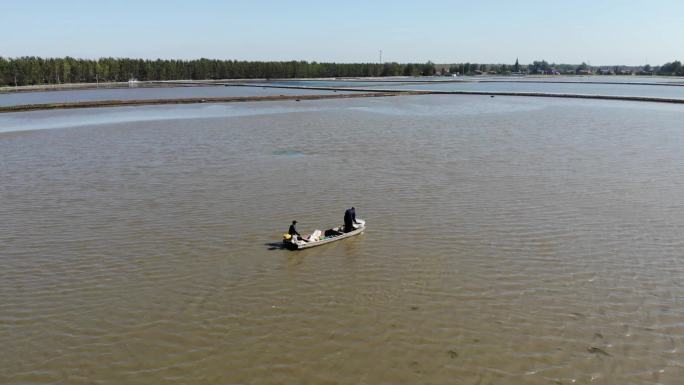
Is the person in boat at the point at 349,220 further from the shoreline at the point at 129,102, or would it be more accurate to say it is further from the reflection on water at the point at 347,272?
the shoreline at the point at 129,102

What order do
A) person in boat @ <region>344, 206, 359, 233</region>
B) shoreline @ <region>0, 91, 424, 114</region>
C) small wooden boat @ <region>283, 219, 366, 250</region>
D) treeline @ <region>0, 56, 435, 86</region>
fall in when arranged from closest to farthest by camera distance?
small wooden boat @ <region>283, 219, 366, 250</region> < person in boat @ <region>344, 206, 359, 233</region> < shoreline @ <region>0, 91, 424, 114</region> < treeline @ <region>0, 56, 435, 86</region>

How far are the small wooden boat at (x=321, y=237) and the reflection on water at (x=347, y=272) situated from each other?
0.33m

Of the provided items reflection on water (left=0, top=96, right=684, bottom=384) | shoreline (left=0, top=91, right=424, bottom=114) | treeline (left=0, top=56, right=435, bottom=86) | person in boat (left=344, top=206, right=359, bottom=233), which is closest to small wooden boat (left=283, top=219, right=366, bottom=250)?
person in boat (left=344, top=206, right=359, bottom=233)

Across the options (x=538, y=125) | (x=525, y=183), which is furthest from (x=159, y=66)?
(x=525, y=183)

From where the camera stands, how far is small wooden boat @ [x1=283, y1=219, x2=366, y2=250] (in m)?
15.5

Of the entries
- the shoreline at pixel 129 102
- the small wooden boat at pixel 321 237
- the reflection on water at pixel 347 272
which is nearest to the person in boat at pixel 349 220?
the small wooden boat at pixel 321 237

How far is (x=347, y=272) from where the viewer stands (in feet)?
46.4

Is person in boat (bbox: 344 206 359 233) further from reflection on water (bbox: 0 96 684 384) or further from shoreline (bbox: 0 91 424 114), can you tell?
shoreline (bbox: 0 91 424 114)

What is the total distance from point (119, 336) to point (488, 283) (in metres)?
8.69

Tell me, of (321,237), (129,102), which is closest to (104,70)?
(129,102)

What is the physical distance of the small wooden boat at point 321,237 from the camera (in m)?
15.5

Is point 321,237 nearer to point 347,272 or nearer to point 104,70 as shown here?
point 347,272

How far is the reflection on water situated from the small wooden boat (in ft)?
1.09

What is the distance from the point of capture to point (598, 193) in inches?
846
